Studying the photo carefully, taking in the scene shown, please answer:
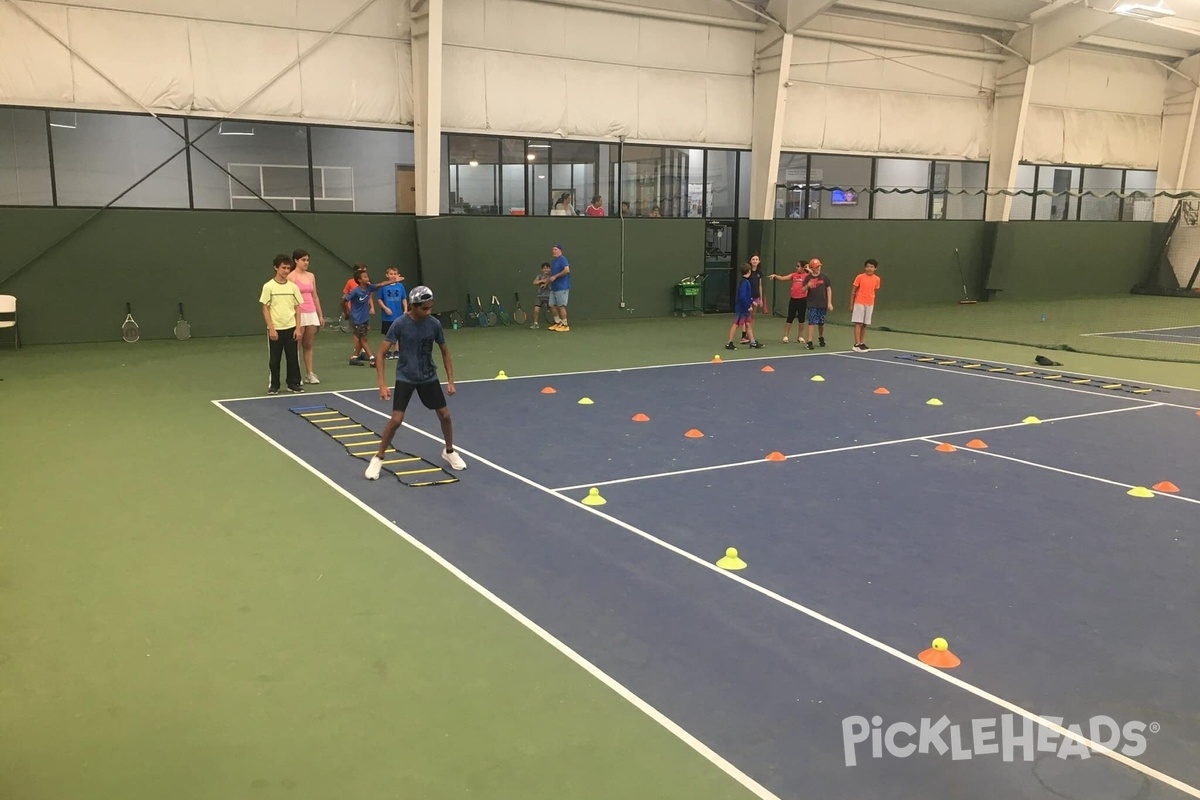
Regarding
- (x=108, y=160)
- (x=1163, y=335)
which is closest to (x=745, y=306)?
(x=1163, y=335)

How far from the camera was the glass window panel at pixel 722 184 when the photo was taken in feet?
84.9

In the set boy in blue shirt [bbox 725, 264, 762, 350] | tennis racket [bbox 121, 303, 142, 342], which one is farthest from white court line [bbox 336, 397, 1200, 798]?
tennis racket [bbox 121, 303, 142, 342]

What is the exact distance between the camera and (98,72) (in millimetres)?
17672

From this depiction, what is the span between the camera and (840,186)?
28.0 meters

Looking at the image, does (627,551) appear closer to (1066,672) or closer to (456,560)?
(456,560)

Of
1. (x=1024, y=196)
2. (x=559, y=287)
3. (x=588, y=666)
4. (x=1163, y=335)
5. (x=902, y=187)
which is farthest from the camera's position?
(x=1024, y=196)

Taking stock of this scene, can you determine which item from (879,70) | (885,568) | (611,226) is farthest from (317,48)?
(885,568)

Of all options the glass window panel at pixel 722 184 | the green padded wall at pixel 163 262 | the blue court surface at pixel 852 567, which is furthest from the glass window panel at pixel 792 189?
the blue court surface at pixel 852 567

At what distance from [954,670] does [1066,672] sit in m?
0.61

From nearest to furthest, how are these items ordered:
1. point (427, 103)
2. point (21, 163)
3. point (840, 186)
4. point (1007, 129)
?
point (427, 103), point (21, 163), point (840, 186), point (1007, 129)

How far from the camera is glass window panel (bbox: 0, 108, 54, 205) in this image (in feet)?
76.9

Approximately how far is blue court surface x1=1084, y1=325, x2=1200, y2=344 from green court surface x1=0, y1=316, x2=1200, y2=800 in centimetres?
1741

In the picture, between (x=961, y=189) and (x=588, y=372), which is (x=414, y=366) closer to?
(x=588, y=372)

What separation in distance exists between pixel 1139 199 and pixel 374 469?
33438 millimetres
